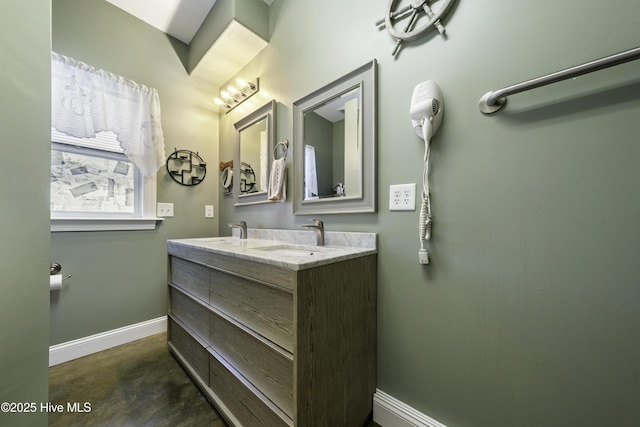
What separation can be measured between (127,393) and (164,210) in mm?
1343

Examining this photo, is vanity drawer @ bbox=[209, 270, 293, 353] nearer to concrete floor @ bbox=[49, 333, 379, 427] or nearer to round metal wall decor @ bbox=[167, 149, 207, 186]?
concrete floor @ bbox=[49, 333, 379, 427]

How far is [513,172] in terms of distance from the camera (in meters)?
0.82

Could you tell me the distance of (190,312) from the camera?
1469 mm

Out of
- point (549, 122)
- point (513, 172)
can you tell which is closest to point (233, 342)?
point (513, 172)

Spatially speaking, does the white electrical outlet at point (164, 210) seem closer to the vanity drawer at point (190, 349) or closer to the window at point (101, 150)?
the window at point (101, 150)

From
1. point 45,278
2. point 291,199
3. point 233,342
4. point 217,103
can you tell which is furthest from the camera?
point 217,103

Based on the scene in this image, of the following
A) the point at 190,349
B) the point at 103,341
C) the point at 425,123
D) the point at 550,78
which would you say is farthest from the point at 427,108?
the point at 103,341

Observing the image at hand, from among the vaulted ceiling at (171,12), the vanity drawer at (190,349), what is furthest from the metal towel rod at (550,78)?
the vaulted ceiling at (171,12)

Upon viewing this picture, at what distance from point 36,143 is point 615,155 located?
5.91 ft

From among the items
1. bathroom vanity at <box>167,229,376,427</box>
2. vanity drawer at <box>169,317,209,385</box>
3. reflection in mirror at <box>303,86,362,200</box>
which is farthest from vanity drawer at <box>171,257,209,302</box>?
reflection in mirror at <box>303,86,362,200</box>

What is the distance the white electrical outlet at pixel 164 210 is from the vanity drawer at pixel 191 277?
59cm

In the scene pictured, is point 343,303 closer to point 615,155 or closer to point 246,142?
point 615,155

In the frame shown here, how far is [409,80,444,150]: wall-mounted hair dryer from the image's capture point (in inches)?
36.9

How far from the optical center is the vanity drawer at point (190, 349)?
51.7 inches
